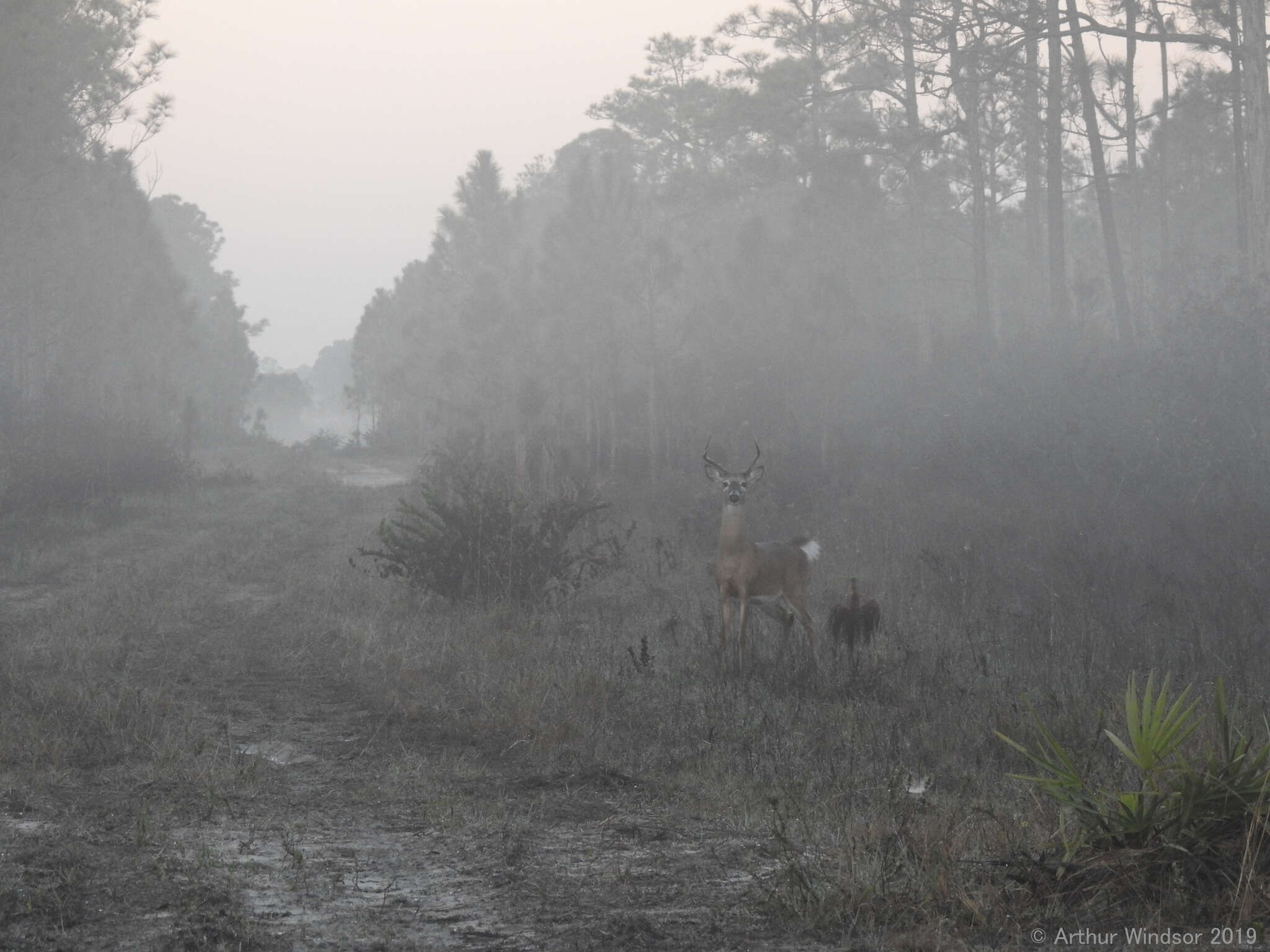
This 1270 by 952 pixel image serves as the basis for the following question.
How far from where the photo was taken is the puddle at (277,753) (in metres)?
6.53

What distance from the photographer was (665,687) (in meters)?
8.04

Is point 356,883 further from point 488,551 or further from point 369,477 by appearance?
point 369,477

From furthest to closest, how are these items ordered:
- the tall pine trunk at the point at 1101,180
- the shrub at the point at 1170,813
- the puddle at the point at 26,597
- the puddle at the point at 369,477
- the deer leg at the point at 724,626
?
the puddle at the point at 369,477 → the tall pine trunk at the point at 1101,180 → the puddle at the point at 26,597 → the deer leg at the point at 724,626 → the shrub at the point at 1170,813

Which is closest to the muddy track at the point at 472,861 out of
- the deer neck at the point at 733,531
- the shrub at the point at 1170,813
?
the shrub at the point at 1170,813

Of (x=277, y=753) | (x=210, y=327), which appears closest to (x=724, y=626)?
(x=277, y=753)

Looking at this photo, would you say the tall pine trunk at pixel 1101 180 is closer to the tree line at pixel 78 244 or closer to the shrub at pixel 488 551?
the shrub at pixel 488 551

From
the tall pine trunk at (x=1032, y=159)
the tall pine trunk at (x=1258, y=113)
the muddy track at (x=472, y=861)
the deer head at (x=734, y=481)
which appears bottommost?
the muddy track at (x=472, y=861)

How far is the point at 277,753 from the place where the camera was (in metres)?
6.73

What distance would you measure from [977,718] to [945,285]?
3902cm

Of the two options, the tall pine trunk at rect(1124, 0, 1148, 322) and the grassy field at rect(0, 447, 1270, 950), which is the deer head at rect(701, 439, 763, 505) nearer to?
the grassy field at rect(0, 447, 1270, 950)

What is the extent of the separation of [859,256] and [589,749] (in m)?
25.8

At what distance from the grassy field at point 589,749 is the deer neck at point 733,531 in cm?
82

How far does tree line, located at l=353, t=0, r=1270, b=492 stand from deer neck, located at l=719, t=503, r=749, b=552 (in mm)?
9396

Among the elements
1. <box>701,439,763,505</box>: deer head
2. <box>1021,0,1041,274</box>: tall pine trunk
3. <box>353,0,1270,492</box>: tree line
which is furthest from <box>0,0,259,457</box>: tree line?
<box>1021,0,1041,274</box>: tall pine trunk
